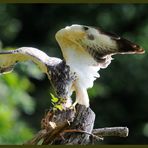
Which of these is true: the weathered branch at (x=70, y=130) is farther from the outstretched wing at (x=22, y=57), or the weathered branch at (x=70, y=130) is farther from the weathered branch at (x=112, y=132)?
the outstretched wing at (x=22, y=57)

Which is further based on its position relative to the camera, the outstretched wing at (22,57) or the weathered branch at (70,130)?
the outstretched wing at (22,57)

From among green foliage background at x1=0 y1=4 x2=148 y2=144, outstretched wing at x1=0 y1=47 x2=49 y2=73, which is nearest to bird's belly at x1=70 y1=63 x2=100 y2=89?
outstretched wing at x1=0 y1=47 x2=49 y2=73

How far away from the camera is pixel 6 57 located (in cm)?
402

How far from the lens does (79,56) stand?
147 inches

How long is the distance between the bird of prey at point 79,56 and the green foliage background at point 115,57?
427 cm

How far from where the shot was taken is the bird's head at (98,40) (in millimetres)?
3580

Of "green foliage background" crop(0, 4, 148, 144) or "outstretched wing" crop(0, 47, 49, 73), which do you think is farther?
"green foliage background" crop(0, 4, 148, 144)

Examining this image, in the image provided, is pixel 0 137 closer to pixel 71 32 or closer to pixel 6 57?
pixel 6 57

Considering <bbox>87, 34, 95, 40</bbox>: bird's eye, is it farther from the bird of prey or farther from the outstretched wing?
the outstretched wing

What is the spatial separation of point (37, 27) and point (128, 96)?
1.41m

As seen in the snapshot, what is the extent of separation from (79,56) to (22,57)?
0.32 metres

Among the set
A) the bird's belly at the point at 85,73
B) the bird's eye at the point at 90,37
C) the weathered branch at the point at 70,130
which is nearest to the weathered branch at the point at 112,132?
the weathered branch at the point at 70,130

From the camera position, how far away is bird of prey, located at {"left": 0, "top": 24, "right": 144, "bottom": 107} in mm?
3607

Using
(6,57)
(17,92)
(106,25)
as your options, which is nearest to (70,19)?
(106,25)
